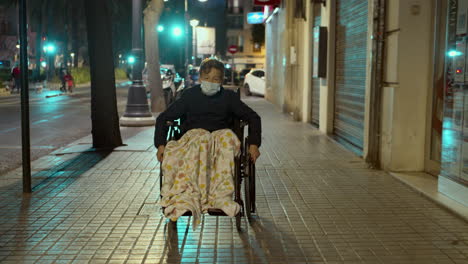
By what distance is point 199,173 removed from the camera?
5.18m

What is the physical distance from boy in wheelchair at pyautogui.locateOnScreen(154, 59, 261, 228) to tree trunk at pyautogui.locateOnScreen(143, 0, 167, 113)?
603 inches

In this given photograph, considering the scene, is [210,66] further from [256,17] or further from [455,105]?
[256,17]

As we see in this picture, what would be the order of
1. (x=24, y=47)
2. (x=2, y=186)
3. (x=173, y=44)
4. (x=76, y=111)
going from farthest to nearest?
1. (x=173, y=44)
2. (x=76, y=111)
3. (x=2, y=186)
4. (x=24, y=47)

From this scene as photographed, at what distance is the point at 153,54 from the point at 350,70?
33.7ft

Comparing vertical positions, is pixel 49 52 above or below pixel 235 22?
below

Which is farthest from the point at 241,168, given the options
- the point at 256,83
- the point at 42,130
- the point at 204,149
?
the point at 256,83

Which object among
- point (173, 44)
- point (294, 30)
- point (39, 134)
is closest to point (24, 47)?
point (39, 134)

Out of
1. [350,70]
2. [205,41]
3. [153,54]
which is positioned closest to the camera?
[350,70]

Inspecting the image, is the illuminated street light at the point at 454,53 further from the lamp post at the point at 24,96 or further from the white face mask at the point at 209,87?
the lamp post at the point at 24,96

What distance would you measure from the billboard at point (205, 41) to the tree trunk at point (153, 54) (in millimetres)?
18271

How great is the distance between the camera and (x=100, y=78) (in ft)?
35.4

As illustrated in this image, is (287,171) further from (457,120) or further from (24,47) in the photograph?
(24,47)

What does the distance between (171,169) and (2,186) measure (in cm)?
347

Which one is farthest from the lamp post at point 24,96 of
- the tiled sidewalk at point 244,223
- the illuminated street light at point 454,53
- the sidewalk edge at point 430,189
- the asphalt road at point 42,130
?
the illuminated street light at point 454,53
